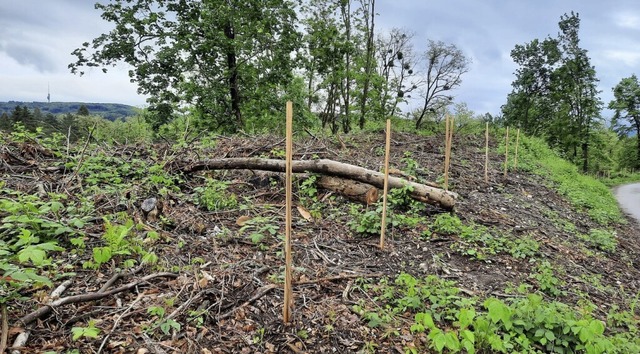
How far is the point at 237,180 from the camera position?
5.91m

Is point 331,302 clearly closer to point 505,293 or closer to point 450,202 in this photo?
point 505,293

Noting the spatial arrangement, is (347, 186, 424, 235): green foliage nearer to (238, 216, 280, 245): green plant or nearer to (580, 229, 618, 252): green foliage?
(238, 216, 280, 245): green plant

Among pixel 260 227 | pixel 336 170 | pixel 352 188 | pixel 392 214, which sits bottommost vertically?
pixel 260 227

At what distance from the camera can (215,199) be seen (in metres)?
4.86

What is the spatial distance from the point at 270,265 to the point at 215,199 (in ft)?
6.11

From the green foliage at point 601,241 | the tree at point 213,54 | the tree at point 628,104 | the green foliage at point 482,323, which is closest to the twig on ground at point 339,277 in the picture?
the green foliage at point 482,323

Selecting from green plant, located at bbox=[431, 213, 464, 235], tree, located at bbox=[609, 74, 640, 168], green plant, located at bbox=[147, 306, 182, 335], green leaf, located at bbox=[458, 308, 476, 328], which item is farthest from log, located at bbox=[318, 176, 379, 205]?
tree, located at bbox=[609, 74, 640, 168]

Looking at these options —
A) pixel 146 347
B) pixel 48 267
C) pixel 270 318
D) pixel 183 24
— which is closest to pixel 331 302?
pixel 270 318

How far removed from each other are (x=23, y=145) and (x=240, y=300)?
5213 millimetres

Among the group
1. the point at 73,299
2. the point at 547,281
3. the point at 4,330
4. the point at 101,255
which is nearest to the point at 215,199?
the point at 101,255

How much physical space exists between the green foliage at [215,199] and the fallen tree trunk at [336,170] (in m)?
0.76

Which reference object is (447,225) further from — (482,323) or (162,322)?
(162,322)

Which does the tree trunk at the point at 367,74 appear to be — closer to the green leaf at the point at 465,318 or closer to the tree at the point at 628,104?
the green leaf at the point at 465,318

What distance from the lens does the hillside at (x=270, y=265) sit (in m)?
2.40
